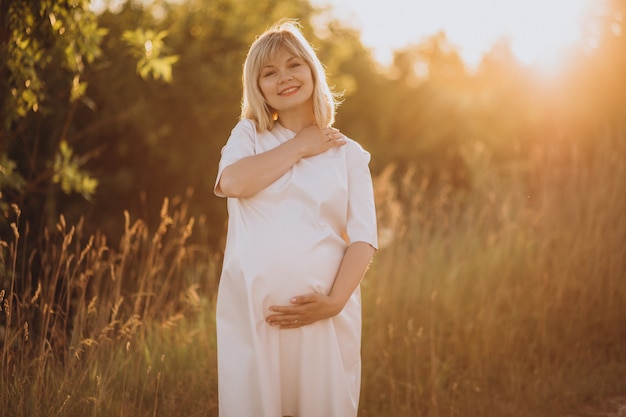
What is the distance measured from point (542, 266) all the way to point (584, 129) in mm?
2635

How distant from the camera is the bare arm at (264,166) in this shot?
252 cm

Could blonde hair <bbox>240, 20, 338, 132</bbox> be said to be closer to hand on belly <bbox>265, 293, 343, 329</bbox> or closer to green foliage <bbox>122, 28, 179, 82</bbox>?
hand on belly <bbox>265, 293, 343, 329</bbox>

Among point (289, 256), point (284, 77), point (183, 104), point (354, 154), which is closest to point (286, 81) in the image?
point (284, 77)

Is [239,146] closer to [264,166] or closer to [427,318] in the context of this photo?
[264,166]

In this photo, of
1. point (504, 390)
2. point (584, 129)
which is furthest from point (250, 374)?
point (584, 129)

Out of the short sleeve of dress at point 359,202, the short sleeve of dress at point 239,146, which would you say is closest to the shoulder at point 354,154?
the short sleeve of dress at point 359,202

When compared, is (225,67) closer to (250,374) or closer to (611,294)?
(611,294)

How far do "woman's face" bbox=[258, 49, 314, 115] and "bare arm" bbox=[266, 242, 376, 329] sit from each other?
Result: 636mm

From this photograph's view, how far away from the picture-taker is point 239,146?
2650 mm

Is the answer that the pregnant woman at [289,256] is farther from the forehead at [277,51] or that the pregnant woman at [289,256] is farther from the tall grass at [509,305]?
the tall grass at [509,305]

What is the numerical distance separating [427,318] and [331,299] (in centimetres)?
229

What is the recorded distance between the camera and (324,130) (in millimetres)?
2678

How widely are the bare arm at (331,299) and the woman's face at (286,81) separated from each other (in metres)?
0.64

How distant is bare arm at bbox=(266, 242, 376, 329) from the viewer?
2508 millimetres
